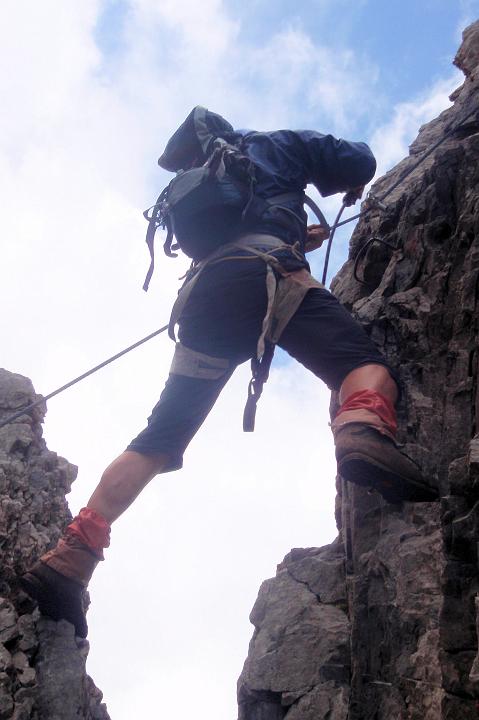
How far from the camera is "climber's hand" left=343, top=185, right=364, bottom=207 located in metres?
6.94

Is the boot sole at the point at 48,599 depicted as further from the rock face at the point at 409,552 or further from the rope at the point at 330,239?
the rope at the point at 330,239

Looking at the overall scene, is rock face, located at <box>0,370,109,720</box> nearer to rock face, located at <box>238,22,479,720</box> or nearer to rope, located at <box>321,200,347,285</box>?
rock face, located at <box>238,22,479,720</box>

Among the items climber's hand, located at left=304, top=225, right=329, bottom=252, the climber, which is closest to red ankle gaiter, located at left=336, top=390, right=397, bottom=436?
the climber

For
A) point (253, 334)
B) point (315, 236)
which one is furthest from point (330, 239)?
point (253, 334)

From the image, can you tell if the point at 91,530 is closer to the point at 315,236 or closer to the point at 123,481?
the point at 123,481

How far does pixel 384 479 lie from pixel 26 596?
2.45m

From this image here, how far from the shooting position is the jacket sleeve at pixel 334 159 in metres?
6.61

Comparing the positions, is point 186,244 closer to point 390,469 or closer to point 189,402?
point 189,402

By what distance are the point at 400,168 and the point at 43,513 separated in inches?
173

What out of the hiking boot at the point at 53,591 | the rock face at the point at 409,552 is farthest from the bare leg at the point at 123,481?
the rock face at the point at 409,552

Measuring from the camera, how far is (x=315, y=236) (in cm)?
707

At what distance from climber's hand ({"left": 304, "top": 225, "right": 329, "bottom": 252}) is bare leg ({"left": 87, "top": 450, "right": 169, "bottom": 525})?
2159 mm

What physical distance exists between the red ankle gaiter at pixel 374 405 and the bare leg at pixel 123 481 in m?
1.37

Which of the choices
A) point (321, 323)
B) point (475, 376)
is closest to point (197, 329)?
point (321, 323)
